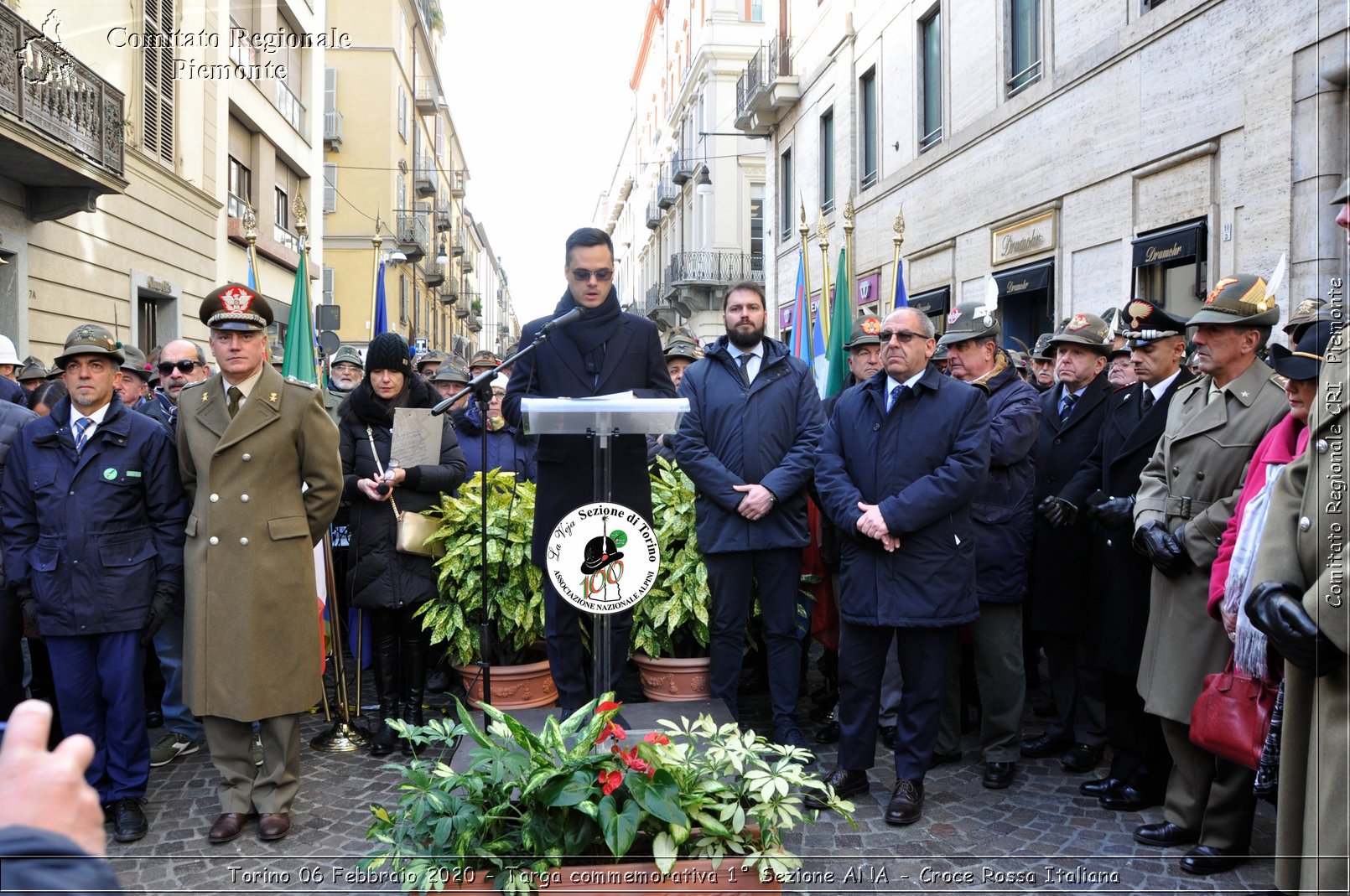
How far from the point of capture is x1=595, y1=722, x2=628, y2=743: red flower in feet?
11.6

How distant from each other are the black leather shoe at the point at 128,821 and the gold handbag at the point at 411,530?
5.75ft

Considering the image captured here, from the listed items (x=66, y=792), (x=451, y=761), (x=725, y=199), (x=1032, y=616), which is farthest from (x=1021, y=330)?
(x=725, y=199)

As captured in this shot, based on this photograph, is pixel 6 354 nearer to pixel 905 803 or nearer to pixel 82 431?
pixel 82 431

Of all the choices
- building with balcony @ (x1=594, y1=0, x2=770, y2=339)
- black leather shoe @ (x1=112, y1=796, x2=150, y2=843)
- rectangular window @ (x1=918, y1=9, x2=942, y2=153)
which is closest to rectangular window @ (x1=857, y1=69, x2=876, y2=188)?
rectangular window @ (x1=918, y1=9, x2=942, y2=153)

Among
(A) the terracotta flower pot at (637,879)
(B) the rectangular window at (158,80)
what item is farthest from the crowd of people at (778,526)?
(B) the rectangular window at (158,80)

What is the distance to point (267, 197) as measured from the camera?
69.7 feet

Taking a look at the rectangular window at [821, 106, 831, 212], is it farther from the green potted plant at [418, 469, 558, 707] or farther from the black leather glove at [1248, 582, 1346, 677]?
the black leather glove at [1248, 582, 1346, 677]

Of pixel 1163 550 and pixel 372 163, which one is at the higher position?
pixel 372 163

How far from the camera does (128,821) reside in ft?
14.9

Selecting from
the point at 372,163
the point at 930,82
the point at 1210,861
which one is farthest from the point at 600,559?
the point at 372,163

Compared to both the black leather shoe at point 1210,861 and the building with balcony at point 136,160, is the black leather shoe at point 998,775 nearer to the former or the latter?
the black leather shoe at point 1210,861

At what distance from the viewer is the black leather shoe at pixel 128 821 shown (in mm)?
4512

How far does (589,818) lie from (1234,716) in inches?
93.6

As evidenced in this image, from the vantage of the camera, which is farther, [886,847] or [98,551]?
[98,551]
